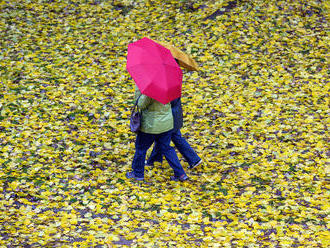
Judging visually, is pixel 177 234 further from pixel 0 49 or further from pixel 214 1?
pixel 214 1

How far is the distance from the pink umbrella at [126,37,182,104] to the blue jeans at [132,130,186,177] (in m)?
0.89

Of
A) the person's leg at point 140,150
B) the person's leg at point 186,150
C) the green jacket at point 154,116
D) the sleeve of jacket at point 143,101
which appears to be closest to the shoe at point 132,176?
the person's leg at point 140,150

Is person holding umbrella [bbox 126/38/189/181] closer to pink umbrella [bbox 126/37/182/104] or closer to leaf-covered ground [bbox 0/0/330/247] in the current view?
pink umbrella [bbox 126/37/182/104]

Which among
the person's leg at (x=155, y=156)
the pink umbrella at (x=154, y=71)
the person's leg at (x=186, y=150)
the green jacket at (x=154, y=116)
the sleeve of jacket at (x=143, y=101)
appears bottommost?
the person's leg at (x=155, y=156)

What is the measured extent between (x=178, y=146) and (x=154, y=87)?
156 cm

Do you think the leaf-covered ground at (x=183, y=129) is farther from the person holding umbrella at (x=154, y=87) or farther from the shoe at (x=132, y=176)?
the person holding umbrella at (x=154, y=87)

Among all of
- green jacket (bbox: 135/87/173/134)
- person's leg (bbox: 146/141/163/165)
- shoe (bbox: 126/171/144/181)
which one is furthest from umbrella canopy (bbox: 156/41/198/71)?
shoe (bbox: 126/171/144/181)

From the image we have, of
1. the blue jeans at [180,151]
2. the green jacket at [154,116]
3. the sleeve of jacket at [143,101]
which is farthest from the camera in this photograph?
the blue jeans at [180,151]

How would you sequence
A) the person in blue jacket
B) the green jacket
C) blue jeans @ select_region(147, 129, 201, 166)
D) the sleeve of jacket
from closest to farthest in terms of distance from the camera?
the sleeve of jacket, the green jacket, the person in blue jacket, blue jeans @ select_region(147, 129, 201, 166)

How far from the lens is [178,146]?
21.9ft

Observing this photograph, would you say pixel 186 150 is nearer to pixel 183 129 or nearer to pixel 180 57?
pixel 183 129

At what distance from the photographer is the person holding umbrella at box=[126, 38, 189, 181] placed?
5.43 metres

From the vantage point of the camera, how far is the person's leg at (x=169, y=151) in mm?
6238

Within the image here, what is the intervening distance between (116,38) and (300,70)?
4.89 meters
